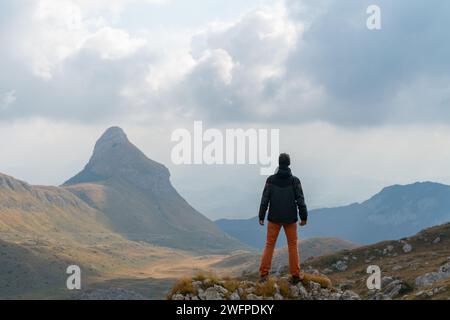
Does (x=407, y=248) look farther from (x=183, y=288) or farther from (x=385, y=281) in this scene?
(x=183, y=288)

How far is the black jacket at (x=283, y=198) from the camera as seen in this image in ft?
76.1

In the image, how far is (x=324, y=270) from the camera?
9131cm

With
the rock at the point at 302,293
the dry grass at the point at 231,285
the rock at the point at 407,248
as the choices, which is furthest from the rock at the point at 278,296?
the rock at the point at 407,248

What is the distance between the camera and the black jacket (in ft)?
76.1

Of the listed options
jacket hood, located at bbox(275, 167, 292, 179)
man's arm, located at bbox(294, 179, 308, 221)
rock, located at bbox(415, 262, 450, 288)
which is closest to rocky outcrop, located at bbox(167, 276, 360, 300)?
man's arm, located at bbox(294, 179, 308, 221)

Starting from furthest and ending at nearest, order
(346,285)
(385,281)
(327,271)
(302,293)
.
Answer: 1. (327,271)
2. (346,285)
3. (385,281)
4. (302,293)

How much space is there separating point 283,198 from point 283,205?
294 millimetres

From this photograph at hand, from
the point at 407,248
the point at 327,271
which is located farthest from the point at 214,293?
the point at 407,248

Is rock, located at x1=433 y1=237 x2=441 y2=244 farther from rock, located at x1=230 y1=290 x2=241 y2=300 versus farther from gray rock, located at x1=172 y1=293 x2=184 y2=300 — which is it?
gray rock, located at x1=172 y1=293 x2=184 y2=300

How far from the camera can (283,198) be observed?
23.4 metres
